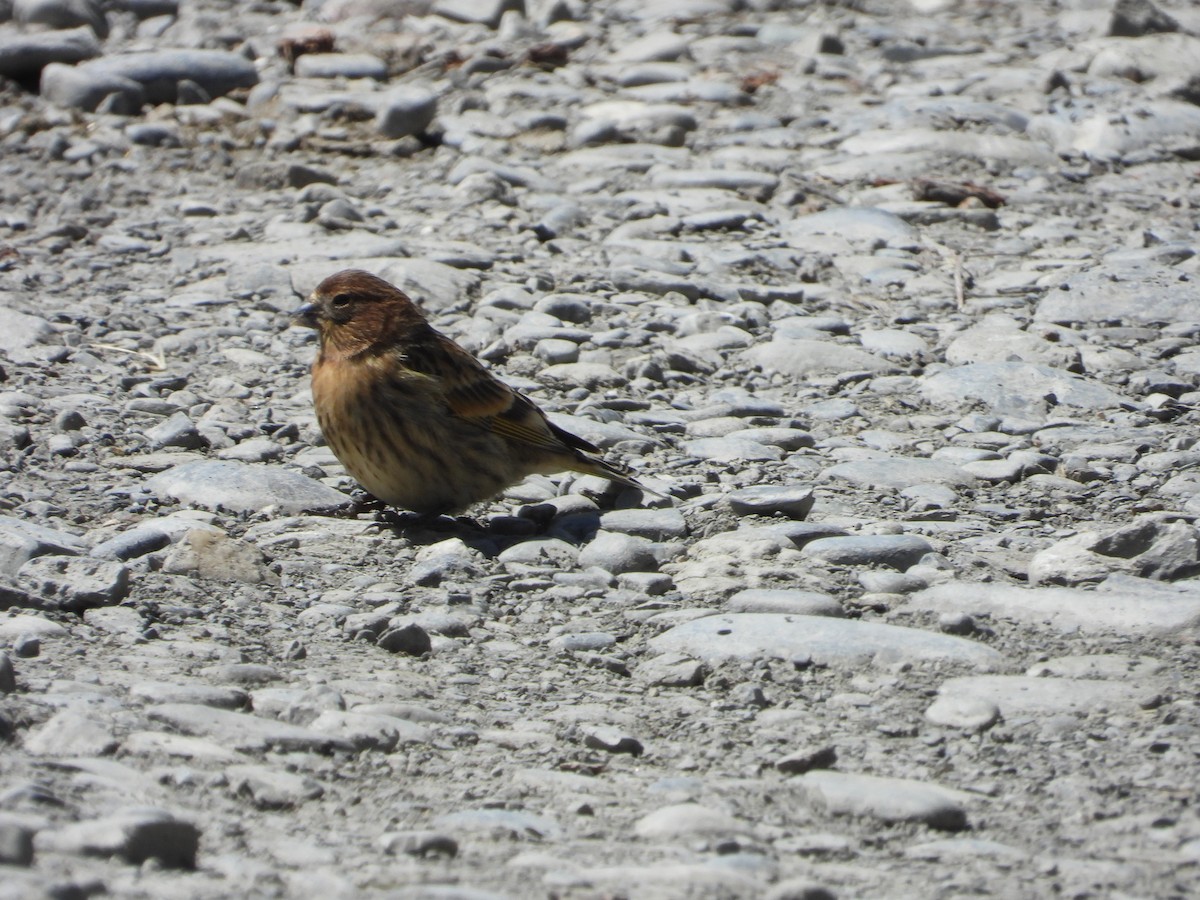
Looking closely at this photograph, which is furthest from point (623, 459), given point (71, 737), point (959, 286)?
point (71, 737)

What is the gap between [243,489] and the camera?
572 centimetres

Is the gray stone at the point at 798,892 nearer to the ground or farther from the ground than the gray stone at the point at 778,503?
farther from the ground

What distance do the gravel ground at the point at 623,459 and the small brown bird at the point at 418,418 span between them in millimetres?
157

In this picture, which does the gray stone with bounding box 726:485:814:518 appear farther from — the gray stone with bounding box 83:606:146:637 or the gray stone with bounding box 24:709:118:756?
the gray stone with bounding box 24:709:118:756

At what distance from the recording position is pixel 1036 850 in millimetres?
3266

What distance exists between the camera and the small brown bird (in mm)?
5684

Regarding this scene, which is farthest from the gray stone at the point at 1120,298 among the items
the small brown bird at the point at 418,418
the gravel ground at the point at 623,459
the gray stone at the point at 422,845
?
the gray stone at the point at 422,845

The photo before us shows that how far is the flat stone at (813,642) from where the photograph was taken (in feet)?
14.3

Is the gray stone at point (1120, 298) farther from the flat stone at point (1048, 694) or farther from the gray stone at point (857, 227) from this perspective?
the flat stone at point (1048, 694)

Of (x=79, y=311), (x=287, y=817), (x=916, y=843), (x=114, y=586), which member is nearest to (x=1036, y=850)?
(x=916, y=843)

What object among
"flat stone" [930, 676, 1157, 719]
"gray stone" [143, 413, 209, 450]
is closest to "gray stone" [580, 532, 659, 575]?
"flat stone" [930, 676, 1157, 719]

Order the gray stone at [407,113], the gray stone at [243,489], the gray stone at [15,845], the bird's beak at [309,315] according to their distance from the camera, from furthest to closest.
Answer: the gray stone at [407,113]
the bird's beak at [309,315]
the gray stone at [243,489]
the gray stone at [15,845]

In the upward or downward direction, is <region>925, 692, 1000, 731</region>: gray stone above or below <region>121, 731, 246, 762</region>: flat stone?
below

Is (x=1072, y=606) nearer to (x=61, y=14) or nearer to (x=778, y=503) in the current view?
(x=778, y=503)
